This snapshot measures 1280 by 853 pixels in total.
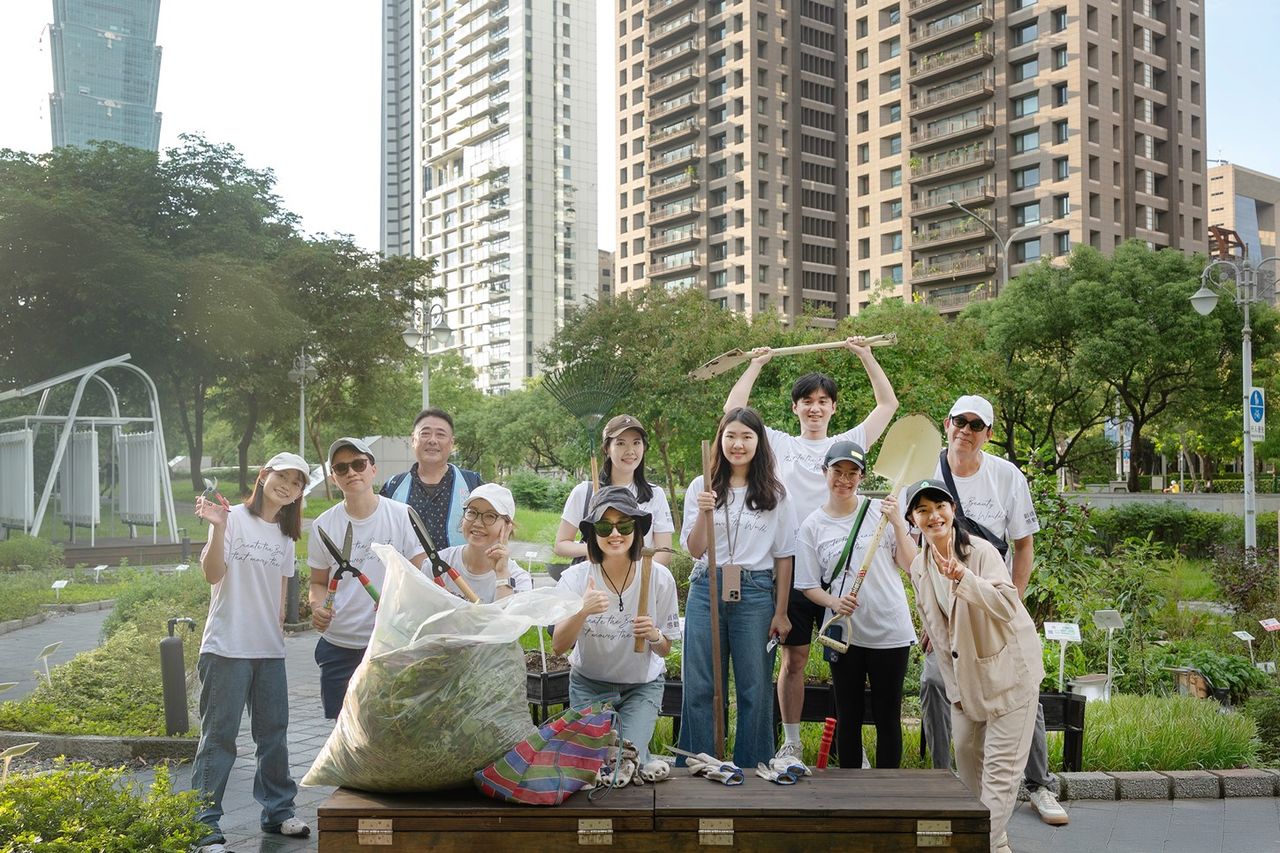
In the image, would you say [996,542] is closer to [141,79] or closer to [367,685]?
[367,685]

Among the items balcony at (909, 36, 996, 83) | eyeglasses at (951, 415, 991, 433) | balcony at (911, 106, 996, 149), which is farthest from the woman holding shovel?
balcony at (909, 36, 996, 83)

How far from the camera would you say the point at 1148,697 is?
723 centimetres

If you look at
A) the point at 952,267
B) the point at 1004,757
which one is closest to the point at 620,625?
the point at 1004,757

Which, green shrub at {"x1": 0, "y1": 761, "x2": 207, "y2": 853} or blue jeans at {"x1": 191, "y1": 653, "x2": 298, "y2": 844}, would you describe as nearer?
green shrub at {"x1": 0, "y1": 761, "x2": 207, "y2": 853}

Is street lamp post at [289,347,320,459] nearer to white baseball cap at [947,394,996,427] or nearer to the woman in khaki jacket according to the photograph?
white baseball cap at [947,394,996,427]

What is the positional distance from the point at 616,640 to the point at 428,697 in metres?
1.17

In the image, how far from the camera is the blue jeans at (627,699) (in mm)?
4387

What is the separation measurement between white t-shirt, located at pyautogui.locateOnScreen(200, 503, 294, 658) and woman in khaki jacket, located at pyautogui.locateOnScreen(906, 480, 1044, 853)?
3.00m

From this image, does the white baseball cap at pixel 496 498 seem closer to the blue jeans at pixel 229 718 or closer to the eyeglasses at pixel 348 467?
the eyeglasses at pixel 348 467

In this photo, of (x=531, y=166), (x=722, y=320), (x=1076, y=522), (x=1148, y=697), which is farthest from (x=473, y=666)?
(x=531, y=166)

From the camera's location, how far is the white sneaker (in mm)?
5551

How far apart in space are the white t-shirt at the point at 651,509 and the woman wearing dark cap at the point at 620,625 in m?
0.43

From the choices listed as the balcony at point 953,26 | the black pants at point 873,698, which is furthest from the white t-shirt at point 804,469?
the balcony at point 953,26

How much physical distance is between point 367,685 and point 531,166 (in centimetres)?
10451
